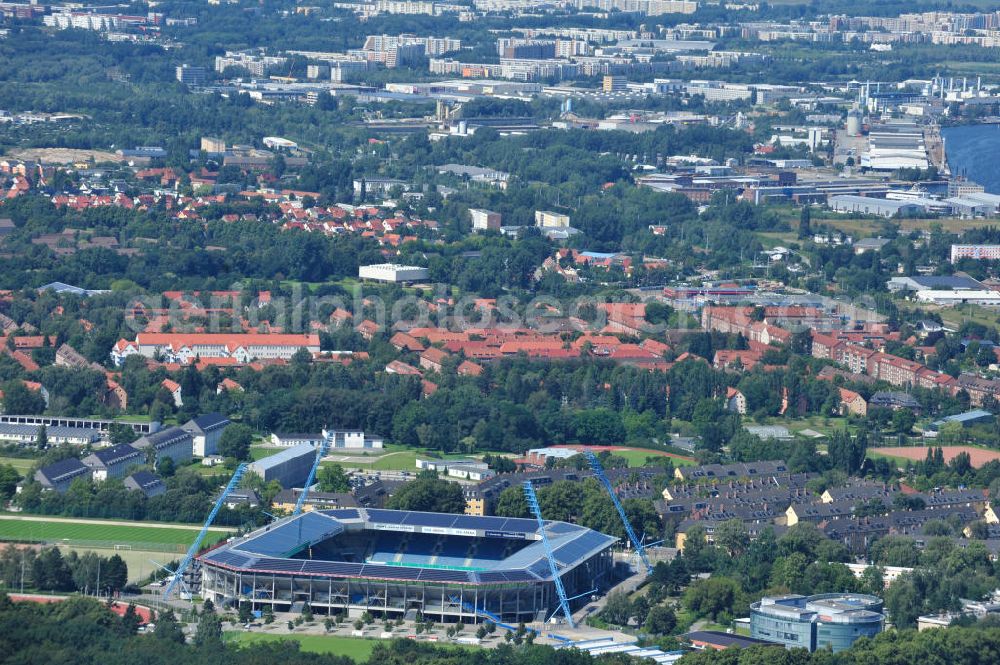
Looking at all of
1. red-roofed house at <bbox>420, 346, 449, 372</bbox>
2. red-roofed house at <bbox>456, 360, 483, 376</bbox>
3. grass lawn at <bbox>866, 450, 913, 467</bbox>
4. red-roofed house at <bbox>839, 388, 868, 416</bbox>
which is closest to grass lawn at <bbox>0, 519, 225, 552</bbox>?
red-roofed house at <bbox>456, 360, 483, 376</bbox>

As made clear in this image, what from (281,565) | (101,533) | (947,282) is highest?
(281,565)

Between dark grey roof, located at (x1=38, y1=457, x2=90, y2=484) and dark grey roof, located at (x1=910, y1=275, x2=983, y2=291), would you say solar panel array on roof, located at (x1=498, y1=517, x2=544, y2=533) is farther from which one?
dark grey roof, located at (x1=910, y1=275, x2=983, y2=291)

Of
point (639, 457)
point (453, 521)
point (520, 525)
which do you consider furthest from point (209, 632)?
point (639, 457)

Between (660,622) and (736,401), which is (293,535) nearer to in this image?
(660,622)

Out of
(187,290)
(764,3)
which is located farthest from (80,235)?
(764,3)

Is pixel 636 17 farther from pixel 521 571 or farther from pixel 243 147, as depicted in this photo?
pixel 521 571

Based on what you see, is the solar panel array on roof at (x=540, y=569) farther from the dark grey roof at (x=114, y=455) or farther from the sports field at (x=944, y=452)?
the sports field at (x=944, y=452)

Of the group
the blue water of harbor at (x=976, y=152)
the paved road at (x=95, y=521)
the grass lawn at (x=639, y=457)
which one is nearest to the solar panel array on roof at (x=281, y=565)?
the paved road at (x=95, y=521)
